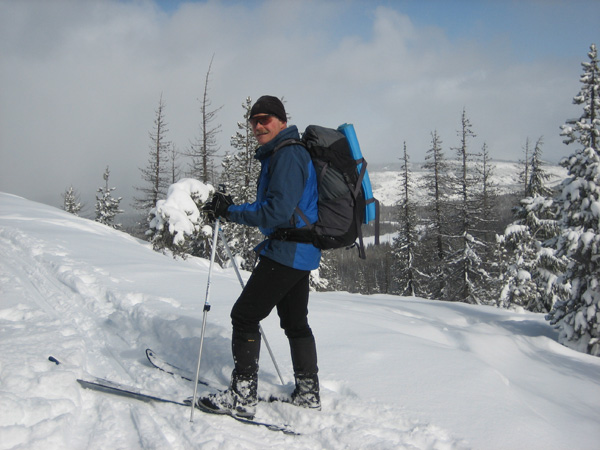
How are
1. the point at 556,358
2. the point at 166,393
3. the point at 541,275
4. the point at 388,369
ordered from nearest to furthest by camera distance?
the point at 166,393 → the point at 388,369 → the point at 556,358 → the point at 541,275

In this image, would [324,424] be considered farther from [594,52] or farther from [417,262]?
[417,262]

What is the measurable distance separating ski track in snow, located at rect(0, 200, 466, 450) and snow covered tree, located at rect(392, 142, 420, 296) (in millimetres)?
28110

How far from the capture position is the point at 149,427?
275 centimetres

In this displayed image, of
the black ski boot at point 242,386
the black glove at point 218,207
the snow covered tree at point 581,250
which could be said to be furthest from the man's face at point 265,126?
the snow covered tree at point 581,250

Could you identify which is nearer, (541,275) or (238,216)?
(238,216)

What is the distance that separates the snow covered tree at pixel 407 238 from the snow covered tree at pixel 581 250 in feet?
66.9

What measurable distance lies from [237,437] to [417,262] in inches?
1218

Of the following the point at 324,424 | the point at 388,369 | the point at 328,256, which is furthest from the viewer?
the point at 328,256

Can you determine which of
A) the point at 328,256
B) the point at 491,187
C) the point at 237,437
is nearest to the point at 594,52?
the point at 237,437

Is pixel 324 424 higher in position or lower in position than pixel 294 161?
lower

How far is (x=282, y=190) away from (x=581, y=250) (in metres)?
9.69

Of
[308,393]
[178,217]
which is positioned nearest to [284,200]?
[308,393]

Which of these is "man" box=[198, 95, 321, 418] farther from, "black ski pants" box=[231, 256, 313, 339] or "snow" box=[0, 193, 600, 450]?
"snow" box=[0, 193, 600, 450]

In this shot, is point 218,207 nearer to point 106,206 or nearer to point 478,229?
point 478,229
